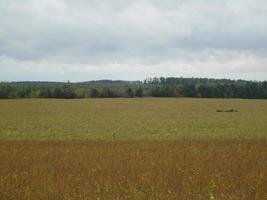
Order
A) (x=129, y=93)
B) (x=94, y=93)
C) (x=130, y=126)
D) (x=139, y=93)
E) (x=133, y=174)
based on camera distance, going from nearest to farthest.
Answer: (x=133, y=174) → (x=130, y=126) → (x=94, y=93) → (x=129, y=93) → (x=139, y=93)

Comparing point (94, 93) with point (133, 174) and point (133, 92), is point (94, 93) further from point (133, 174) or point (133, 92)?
point (133, 174)

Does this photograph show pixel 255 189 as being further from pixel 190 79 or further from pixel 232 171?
pixel 190 79

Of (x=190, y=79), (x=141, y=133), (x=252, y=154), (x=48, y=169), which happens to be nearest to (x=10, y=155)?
(x=48, y=169)

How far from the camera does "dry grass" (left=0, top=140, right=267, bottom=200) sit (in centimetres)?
843

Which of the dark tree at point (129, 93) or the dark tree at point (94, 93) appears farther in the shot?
the dark tree at point (129, 93)

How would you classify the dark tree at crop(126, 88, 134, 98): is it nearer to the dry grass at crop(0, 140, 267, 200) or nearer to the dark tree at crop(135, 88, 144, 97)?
the dark tree at crop(135, 88, 144, 97)

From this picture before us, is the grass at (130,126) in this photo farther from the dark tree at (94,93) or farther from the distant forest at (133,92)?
the dark tree at (94,93)

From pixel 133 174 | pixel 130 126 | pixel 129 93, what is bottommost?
pixel 130 126

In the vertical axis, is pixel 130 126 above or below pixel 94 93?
below

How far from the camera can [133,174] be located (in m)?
10.3

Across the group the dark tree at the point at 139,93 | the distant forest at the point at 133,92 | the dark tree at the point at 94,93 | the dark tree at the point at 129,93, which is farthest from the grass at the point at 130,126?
the dark tree at the point at 139,93

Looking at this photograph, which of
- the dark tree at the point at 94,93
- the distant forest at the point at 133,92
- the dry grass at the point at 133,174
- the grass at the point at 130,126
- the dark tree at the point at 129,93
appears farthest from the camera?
the dark tree at the point at 129,93

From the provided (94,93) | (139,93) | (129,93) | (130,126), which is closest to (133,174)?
(130,126)

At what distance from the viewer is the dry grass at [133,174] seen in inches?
332
